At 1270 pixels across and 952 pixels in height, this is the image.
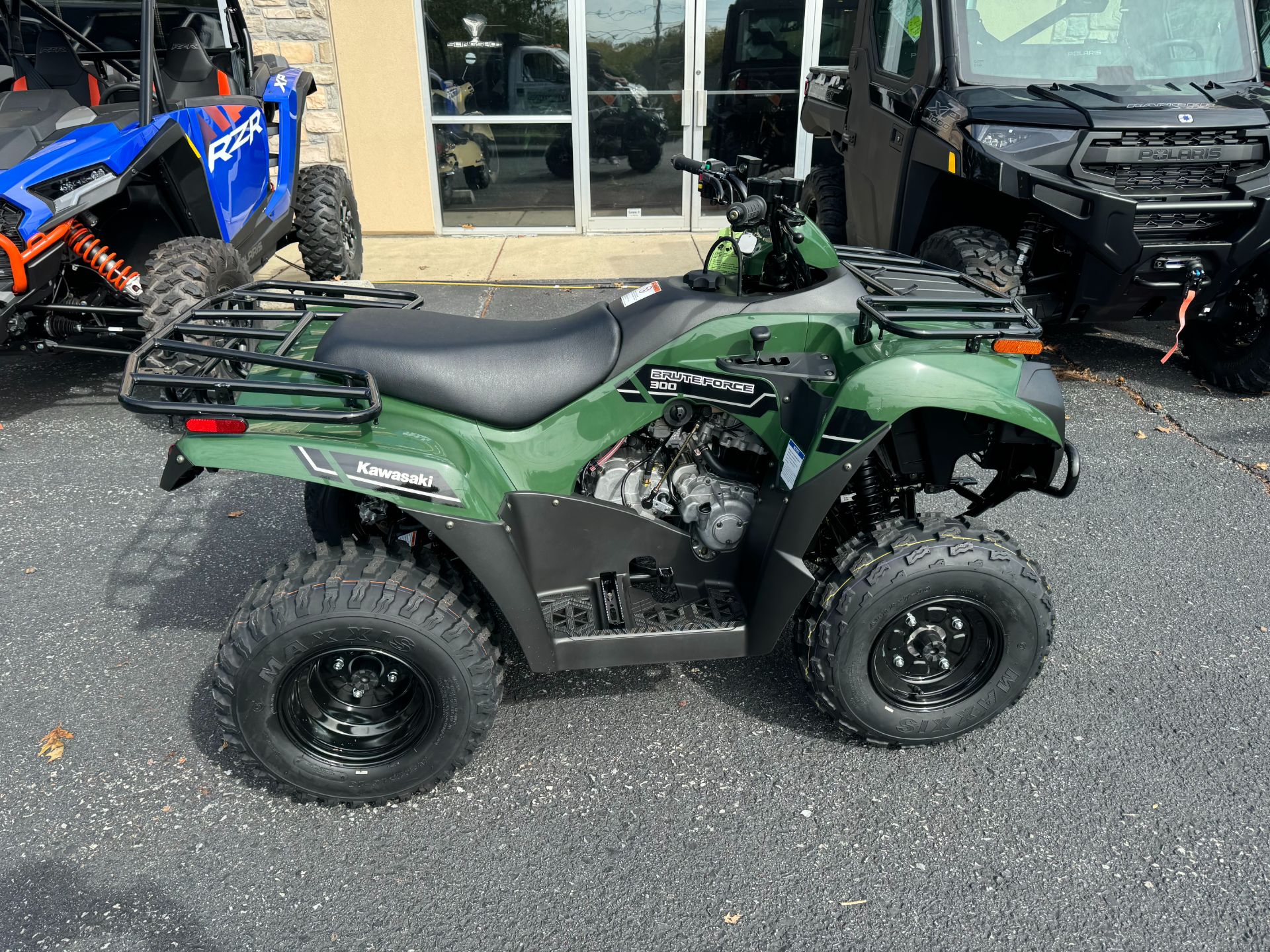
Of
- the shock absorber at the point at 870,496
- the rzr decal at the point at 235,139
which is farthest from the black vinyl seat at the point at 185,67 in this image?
the shock absorber at the point at 870,496

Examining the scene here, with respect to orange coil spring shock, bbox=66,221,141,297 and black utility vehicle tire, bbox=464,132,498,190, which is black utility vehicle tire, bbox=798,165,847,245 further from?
orange coil spring shock, bbox=66,221,141,297

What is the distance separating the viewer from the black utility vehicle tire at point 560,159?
31.4 ft

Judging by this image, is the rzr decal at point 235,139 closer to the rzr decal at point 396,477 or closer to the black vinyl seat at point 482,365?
the black vinyl seat at point 482,365

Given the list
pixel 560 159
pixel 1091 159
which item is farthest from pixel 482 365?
pixel 560 159

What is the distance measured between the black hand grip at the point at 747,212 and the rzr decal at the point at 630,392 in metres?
0.54

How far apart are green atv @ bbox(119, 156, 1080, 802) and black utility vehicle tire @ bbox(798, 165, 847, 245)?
452cm

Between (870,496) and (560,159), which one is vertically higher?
(560,159)

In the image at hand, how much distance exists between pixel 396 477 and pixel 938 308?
5.66ft

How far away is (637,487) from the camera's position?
289 cm

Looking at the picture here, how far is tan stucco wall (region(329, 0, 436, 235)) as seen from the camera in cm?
903

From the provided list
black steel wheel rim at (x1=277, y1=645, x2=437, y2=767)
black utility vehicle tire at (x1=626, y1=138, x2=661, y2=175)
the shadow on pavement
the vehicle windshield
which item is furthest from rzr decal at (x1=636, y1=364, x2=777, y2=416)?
black utility vehicle tire at (x1=626, y1=138, x2=661, y2=175)

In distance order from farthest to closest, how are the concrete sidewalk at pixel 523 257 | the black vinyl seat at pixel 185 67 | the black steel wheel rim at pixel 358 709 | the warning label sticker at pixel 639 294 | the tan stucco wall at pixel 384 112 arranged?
the tan stucco wall at pixel 384 112 < the concrete sidewalk at pixel 523 257 < the black vinyl seat at pixel 185 67 < the warning label sticker at pixel 639 294 < the black steel wheel rim at pixel 358 709

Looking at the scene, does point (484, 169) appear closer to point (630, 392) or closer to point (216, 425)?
point (630, 392)

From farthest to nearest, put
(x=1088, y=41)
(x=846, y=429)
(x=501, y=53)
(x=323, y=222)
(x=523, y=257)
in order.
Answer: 1. (x=501, y=53)
2. (x=523, y=257)
3. (x=323, y=222)
4. (x=1088, y=41)
5. (x=846, y=429)
